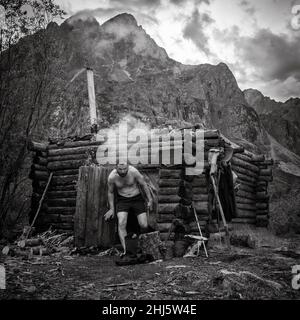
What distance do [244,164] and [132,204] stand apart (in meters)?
7.21

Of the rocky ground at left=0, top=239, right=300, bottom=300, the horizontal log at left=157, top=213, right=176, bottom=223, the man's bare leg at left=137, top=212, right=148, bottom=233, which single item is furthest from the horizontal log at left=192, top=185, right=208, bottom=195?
the man's bare leg at left=137, top=212, right=148, bottom=233

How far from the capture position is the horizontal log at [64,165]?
10.2m

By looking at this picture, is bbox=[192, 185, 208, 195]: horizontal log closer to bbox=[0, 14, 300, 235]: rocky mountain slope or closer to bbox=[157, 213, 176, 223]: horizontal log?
bbox=[157, 213, 176, 223]: horizontal log

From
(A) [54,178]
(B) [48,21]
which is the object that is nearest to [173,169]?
(A) [54,178]

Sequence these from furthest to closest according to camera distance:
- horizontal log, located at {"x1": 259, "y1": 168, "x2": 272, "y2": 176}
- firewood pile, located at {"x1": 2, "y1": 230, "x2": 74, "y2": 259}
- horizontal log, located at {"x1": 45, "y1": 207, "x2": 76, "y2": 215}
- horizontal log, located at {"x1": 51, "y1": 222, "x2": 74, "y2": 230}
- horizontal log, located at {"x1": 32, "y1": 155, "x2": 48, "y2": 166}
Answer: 1. horizontal log, located at {"x1": 259, "y1": 168, "x2": 272, "y2": 176}
2. horizontal log, located at {"x1": 32, "y1": 155, "x2": 48, "y2": 166}
3. horizontal log, located at {"x1": 45, "y1": 207, "x2": 76, "y2": 215}
4. horizontal log, located at {"x1": 51, "y1": 222, "x2": 74, "y2": 230}
5. firewood pile, located at {"x1": 2, "y1": 230, "x2": 74, "y2": 259}

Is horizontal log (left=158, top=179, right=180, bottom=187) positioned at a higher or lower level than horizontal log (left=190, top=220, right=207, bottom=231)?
higher

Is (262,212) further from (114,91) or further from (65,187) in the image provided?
(114,91)

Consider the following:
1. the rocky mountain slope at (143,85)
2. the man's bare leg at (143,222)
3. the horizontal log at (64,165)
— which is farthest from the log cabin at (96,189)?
the rocky mountain slope at (143,85)

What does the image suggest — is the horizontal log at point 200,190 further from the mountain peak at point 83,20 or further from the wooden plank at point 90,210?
the mountain peak at point 83,20

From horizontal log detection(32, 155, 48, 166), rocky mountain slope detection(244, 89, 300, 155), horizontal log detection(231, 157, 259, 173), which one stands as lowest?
horizontal log detection(32, 155, 48, 166)

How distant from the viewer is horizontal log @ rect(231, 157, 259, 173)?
1231 cm

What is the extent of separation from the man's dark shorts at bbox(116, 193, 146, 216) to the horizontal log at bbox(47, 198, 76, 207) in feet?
10.8

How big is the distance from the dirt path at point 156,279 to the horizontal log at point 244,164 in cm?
568

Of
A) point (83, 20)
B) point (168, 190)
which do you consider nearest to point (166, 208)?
point (168, 190)
